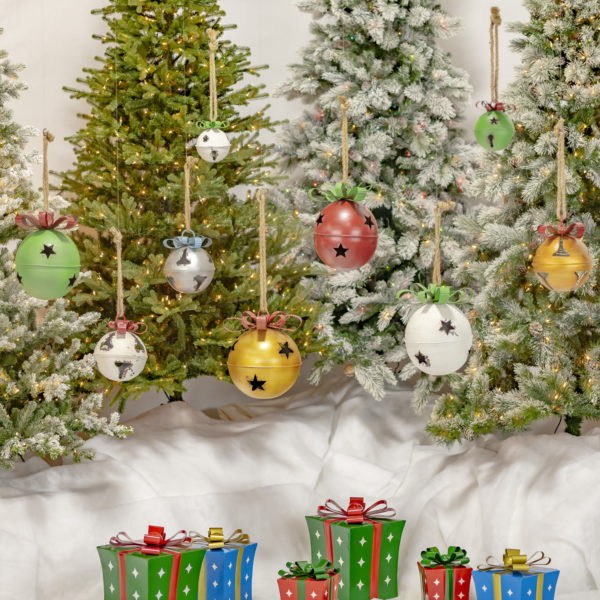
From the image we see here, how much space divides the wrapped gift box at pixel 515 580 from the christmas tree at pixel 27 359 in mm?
1800

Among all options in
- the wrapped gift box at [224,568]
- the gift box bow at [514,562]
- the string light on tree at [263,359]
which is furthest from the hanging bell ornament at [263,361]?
the gift box bow at [514,562]

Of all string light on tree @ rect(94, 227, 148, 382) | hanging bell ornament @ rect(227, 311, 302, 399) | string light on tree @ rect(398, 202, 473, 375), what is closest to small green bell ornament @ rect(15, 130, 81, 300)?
string light on tree @ rect(94, 227, 148, 382)

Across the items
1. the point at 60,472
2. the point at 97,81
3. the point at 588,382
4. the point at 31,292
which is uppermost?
the point at 97,81

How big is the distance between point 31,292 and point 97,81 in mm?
1956

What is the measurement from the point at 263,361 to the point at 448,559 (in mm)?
1447

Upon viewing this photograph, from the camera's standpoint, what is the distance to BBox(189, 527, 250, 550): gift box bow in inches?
195

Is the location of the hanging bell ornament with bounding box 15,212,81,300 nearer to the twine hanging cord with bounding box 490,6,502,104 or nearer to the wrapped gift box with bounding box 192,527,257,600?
the wrapped gift box with bounding box 192,527,257,600

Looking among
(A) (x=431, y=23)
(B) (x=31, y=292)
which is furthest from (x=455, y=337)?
(A) (x=431, y=23)

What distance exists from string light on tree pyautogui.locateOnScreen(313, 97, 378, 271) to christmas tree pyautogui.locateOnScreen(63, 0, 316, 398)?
1.36 meters

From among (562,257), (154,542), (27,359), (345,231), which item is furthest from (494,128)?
(27,359)

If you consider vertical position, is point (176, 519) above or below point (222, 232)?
below

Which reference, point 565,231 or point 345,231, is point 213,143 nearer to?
point 345,231

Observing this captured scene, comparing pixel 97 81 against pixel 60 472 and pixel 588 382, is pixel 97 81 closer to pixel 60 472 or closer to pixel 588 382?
pixel 60 472

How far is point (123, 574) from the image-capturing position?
4.66 m
